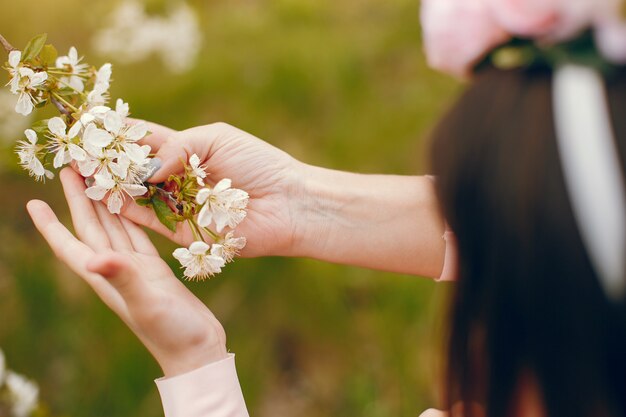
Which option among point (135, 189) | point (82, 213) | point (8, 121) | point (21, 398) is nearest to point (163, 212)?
point (135, 189)

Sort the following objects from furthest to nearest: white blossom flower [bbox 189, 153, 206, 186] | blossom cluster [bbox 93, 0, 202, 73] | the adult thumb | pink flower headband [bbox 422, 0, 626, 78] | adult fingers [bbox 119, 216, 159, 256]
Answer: blossom cluster [bbox 93, 0, 202, 73]
adult fingers [bbox 119, 216, 159, 256]
white blossom flower [bbox 189, 153, 206, 186]
the adult thumb
pink flower headband [bbox 422, 0, 626, 78]

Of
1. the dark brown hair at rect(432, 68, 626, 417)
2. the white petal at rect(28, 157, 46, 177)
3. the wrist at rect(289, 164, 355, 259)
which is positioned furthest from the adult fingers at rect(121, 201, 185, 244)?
the dark brown hair at rect(432, 68, 626, 417)

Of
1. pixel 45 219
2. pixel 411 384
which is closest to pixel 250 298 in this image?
pixel 411 384

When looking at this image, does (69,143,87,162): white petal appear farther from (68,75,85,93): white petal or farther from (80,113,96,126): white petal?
A: (68,75,85,93): white petal

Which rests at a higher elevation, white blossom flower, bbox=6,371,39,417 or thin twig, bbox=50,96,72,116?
thin twig, bbox=50,96,72,116

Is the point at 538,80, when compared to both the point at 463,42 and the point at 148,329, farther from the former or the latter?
the point at 148,329

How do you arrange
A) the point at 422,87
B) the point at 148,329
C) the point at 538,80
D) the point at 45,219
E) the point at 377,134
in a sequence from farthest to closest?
the point at 422,87, the point at 377,134, the point at 45,219, the point at 148,329, the point at 538,80

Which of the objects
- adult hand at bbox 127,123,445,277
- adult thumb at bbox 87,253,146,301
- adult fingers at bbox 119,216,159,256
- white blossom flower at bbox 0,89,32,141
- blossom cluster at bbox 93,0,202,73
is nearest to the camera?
adult thumb at bbox 87,253,146,301
